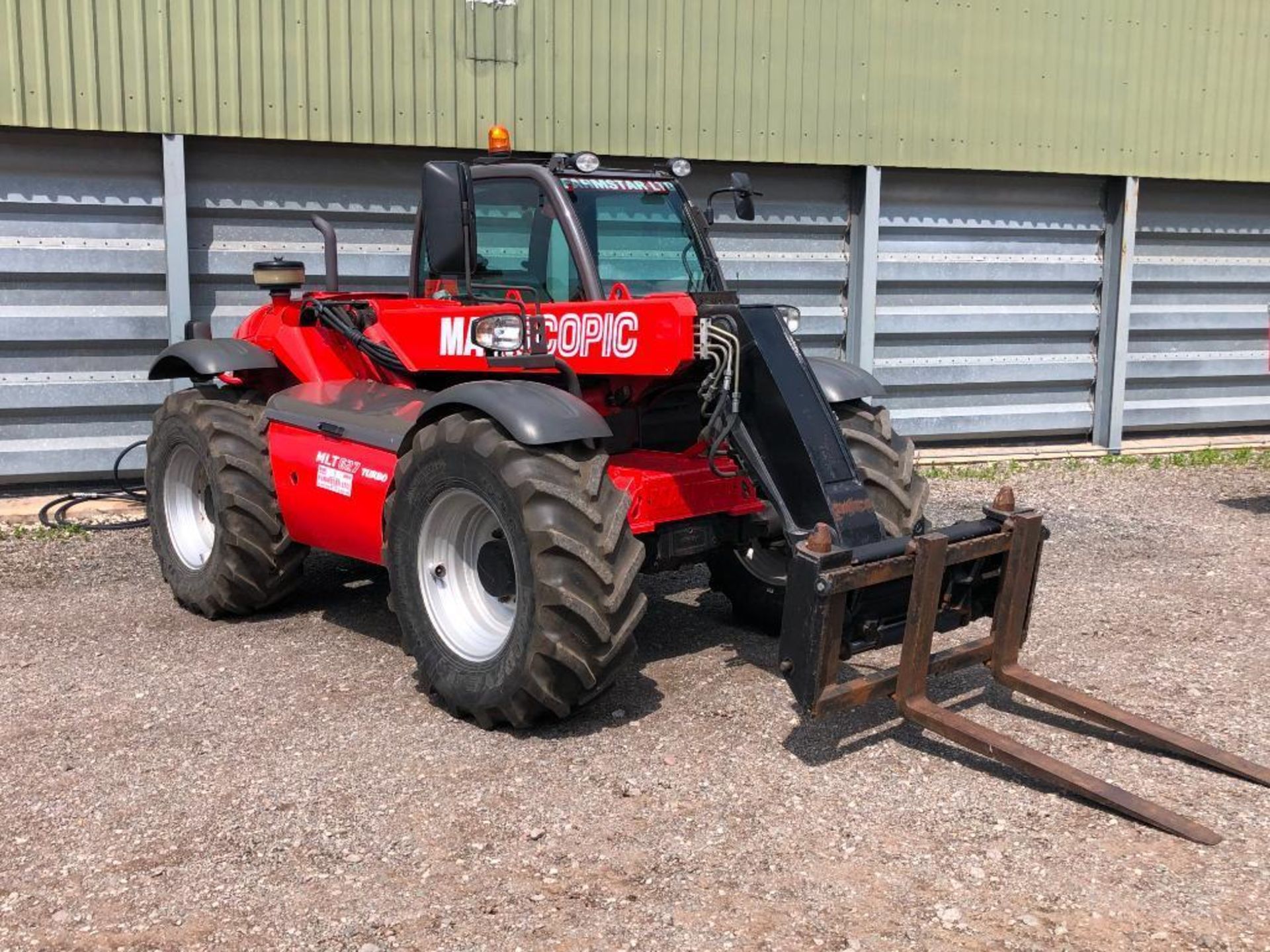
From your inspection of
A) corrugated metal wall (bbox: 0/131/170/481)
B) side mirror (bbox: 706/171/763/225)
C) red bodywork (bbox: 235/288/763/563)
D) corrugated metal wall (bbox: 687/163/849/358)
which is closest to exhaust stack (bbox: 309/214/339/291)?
red bodywork (bbox: 235/288/763/563)

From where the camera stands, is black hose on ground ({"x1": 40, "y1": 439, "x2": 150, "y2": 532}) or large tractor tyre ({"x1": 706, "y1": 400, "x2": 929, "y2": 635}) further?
black hose on ground ({"x1": 40, "y1": 439, "x2": 150, "y2": 532})

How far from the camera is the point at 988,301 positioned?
12.0m

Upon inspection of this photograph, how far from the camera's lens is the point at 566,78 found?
1012 centimetres

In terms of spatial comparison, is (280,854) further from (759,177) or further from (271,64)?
(759,177)

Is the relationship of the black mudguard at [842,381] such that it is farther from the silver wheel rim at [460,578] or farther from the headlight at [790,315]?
the silver wheel rim at [460,578]

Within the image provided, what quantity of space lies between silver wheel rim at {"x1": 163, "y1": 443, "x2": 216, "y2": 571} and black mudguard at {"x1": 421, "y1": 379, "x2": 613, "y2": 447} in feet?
7.90

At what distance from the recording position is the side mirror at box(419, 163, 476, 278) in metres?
5.32

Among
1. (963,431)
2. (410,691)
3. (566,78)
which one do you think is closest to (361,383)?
(410,691)

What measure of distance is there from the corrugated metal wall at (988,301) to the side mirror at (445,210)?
22.1 feet

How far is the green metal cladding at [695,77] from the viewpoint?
893 centimetres

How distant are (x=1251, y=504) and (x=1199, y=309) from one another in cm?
338

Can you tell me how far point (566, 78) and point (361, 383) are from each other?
4.40m

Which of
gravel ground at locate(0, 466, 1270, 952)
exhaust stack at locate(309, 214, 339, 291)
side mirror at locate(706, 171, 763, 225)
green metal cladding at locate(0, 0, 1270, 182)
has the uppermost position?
green metal cladding at locate(0, 0, 1270, 182)

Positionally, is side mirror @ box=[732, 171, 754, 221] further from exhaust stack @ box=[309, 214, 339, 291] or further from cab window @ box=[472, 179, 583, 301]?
exhaust stack @ box=[309, 214, 339, 291]
